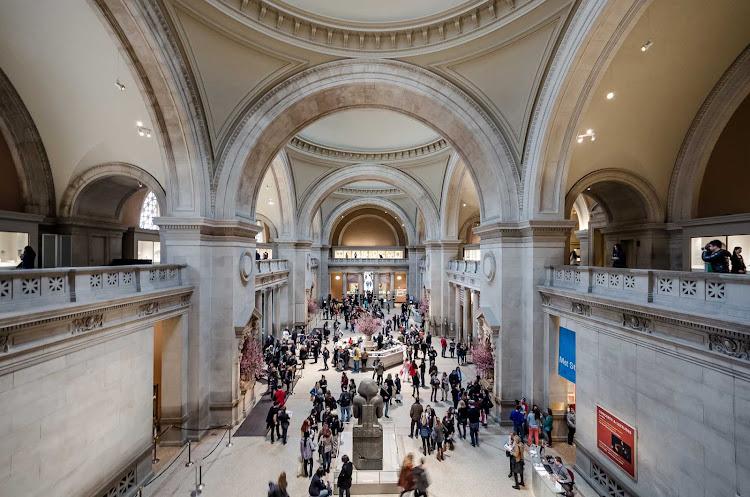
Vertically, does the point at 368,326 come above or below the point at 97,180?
below

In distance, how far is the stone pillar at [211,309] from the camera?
941 cm

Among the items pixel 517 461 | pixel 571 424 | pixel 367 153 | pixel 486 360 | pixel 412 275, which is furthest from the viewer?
pixel 412 275

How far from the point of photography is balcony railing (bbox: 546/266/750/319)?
4.34 m

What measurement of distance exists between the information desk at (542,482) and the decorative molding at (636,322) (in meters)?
3.02

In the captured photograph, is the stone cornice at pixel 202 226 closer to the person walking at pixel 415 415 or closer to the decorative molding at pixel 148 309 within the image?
the decorative molding at pixel 148 309

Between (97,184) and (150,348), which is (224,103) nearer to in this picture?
(97,184)

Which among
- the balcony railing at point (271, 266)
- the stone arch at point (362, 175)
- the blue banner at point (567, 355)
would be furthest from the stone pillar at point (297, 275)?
the blue banner at point (567, 355)

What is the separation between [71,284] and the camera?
5527 mm

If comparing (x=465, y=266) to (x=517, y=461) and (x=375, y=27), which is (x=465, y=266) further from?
(x=375, y=27)

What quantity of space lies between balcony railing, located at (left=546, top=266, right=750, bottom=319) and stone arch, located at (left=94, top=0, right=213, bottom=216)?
32.4 ft

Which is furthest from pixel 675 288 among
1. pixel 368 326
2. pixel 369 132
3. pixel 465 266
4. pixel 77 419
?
pixel 369 132

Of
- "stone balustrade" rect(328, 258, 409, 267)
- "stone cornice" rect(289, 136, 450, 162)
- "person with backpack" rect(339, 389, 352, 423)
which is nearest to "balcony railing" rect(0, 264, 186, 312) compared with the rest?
"person with backpack" rect(339, 389, 352, 423)

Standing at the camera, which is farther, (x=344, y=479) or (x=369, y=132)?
(x=369, y=132)

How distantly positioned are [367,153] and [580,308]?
51.6 ft
